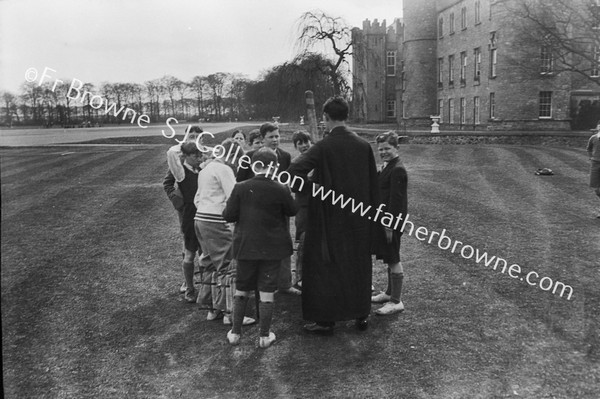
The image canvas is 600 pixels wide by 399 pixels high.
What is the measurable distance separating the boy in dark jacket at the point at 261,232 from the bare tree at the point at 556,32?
2782 centimetres

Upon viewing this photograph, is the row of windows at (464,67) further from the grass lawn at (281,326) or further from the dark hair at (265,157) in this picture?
the dark hair at (265,157)

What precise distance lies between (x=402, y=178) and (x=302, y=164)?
4.06 feet

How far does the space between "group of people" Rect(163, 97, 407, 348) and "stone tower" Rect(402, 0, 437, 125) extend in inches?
1626

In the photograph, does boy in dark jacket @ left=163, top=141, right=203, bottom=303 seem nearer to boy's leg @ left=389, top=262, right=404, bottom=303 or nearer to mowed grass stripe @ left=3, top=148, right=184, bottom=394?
mowed grass stripe @ left=3, top=148, right=184, bottom=394

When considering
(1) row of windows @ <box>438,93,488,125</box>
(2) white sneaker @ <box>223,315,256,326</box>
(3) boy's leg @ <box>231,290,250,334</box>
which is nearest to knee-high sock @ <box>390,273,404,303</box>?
(2) white sneaker @ <box>223,315,256,326</box>

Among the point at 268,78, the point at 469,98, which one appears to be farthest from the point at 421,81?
the point at 268,78

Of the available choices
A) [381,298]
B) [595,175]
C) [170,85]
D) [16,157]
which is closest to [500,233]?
[595,175]

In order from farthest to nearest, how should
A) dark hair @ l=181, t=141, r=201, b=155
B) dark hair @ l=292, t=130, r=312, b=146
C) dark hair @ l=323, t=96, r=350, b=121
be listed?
dark hair @ l=292, t=130, r=312, b=146 → dark hair @ l=181, t=141, r=201, b=155 → dark hair @ l=323, t=96, r=350, b=121

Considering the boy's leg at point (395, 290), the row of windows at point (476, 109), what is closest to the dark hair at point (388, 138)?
the boy's leg at point (395, 290)

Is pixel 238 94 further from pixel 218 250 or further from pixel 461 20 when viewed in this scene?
pixel 461 20

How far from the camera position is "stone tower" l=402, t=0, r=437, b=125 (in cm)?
4523

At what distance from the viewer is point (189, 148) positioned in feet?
18.7

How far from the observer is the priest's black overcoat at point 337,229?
190 inches

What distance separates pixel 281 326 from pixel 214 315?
745 millimetres
